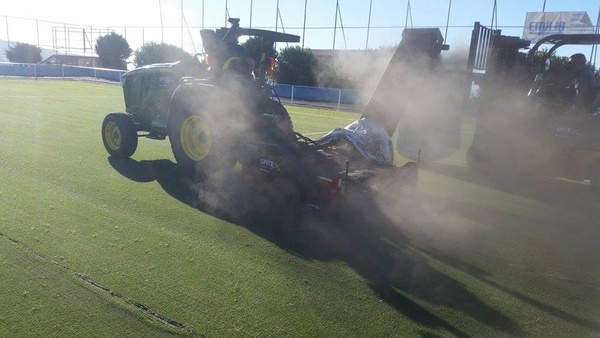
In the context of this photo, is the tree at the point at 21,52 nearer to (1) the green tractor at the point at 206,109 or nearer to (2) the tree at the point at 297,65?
(2) the tree at the point at 297,65

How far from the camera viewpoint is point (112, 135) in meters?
8.05

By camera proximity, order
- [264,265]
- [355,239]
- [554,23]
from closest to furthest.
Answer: [264,265]
[355,239]
[554,23]

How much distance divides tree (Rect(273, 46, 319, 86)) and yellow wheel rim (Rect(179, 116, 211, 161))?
19.5 meters

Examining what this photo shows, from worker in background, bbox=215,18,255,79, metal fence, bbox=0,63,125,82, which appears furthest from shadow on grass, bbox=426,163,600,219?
metal fence, bbox=0,63,125,82

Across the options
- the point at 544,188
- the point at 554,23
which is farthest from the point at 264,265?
the point at 554,23

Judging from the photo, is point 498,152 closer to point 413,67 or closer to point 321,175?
point 413,67

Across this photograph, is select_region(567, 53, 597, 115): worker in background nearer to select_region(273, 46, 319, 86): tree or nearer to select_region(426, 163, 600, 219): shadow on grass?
select_region(426, 163, 600, 219): shadow on grass

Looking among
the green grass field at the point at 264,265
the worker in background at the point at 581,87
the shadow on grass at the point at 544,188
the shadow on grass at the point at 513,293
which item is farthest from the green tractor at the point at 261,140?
the worker in background at the point at 581,87

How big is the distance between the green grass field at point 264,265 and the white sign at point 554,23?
82.5 feet

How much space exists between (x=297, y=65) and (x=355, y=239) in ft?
72.4

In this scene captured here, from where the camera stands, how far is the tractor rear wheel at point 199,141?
631 centimetres

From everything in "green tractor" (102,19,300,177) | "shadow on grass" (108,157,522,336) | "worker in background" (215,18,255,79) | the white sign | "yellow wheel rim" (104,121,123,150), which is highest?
the white sign

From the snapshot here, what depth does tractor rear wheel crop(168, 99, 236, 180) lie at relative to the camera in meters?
6.31

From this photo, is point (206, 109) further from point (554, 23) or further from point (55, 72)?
point (55, 72)
